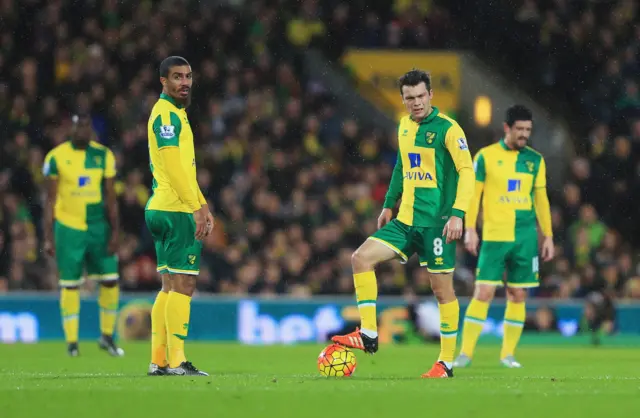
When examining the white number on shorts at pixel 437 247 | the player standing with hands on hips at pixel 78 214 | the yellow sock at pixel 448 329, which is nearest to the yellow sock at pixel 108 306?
the player standing with hands on hips at pixel 78 214

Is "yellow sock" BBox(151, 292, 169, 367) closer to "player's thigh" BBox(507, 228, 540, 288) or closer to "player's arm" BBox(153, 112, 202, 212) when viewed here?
"player's arm" BBox(153, 112, 202, 212)

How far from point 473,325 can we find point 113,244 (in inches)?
153

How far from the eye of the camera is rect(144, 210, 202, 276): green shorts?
973 cm

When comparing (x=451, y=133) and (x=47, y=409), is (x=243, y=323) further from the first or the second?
(x=47, y=409)

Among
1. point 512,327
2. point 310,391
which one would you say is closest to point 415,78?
point 310,391

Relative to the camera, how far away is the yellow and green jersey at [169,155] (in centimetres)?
952

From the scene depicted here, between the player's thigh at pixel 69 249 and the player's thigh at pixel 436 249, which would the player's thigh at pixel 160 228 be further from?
the player's thigh at pixel 69 249

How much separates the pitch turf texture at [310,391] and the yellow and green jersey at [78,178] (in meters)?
1.89

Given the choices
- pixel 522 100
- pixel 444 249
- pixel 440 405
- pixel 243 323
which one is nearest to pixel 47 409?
pixel 440 405

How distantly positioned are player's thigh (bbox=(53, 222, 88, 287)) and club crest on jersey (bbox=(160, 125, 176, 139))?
14.1 feet

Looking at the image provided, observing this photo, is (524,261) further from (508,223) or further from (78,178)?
(78,178)

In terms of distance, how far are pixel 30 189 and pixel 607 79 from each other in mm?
10179

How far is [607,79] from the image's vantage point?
74.9 feet

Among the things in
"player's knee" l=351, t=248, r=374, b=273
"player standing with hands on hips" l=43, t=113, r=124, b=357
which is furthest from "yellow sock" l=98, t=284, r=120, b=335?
"player's knee" l=351, t=248, r=374, b=273
